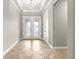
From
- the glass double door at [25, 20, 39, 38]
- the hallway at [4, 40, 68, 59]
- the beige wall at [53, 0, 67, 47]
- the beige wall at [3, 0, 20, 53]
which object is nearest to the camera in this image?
the hallway at [4, 40, 68, 59]

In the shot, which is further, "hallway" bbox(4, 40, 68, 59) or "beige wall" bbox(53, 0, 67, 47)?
"beige wall" bbox(53, 0, 67, 47)

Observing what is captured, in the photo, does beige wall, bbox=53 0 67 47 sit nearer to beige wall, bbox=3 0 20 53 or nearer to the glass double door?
beige wall, bbox=3 0 20 53

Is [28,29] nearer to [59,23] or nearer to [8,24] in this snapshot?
[59,23]

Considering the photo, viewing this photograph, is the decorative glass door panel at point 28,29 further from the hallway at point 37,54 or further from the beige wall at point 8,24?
the hallway at point 37,54

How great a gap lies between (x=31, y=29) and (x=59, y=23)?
698 centimetres

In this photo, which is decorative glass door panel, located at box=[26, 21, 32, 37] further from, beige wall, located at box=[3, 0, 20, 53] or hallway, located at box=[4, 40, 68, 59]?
hallway, located at box=[4, 40, 68, 59]

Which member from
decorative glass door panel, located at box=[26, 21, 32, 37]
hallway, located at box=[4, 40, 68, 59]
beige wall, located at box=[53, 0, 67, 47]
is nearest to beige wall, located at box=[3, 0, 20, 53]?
hallway, located at box=[4, 40, 68, 59]

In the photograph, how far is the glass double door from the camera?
13358mm

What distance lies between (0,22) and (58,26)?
17.5 feet

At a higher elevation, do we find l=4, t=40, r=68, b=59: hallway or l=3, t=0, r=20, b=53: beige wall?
l=3, t=0, r=20, b=53: beige wall

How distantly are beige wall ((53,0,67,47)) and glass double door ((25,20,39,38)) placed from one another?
6629 mm

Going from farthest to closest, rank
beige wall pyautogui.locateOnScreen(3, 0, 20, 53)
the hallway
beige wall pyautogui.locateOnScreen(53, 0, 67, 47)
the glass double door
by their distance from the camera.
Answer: the glass double door, beige wall pyautogui.locateOnScreen(53, 0, 67, 47), beige wall pyautogui.locateOnScreen(3, 0, 20, 53), the hallway

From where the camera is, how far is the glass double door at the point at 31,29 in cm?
1336
